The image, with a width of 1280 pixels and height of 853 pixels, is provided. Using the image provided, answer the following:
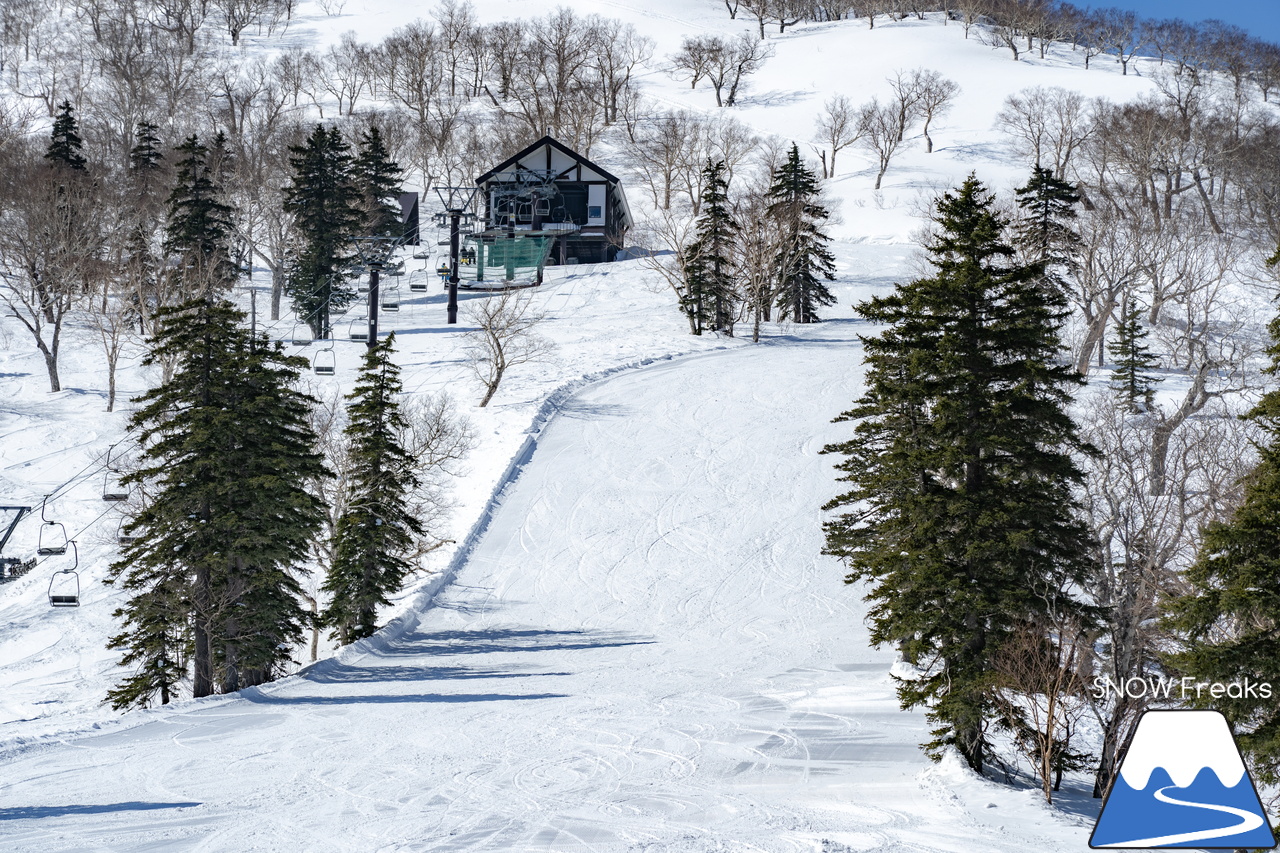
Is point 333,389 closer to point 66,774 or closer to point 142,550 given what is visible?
point 142,550

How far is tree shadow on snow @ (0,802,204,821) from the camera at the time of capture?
12.2m

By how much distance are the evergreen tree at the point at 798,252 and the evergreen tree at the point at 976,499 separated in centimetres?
4043

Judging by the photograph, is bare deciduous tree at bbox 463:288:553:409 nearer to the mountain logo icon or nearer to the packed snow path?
the packed snow path

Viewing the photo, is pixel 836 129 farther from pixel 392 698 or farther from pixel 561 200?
pixel 392 698

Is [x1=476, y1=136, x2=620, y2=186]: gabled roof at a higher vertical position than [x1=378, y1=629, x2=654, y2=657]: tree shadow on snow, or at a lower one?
higher

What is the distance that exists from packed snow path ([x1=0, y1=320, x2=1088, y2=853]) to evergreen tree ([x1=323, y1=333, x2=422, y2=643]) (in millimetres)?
1449

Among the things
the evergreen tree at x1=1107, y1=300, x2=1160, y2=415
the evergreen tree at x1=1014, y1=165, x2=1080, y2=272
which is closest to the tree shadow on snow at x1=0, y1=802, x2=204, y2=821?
the evergreen tree at x1=1107, y1=300, x2=1160, y2=415

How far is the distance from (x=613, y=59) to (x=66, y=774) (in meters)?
113

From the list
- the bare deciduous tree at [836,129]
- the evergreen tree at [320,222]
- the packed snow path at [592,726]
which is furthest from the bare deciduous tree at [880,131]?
the packed snow path at [592,726]

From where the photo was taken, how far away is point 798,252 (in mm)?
57312

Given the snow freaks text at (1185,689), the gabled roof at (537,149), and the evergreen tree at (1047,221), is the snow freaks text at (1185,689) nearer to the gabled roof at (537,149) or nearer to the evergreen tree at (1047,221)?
the evergreen tree at (1047,221)

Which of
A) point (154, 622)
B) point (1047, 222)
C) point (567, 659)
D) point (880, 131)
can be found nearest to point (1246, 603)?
point (567, 659)

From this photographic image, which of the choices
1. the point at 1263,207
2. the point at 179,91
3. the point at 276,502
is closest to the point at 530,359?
the point at 276,502

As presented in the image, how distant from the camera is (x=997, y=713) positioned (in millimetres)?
16109
